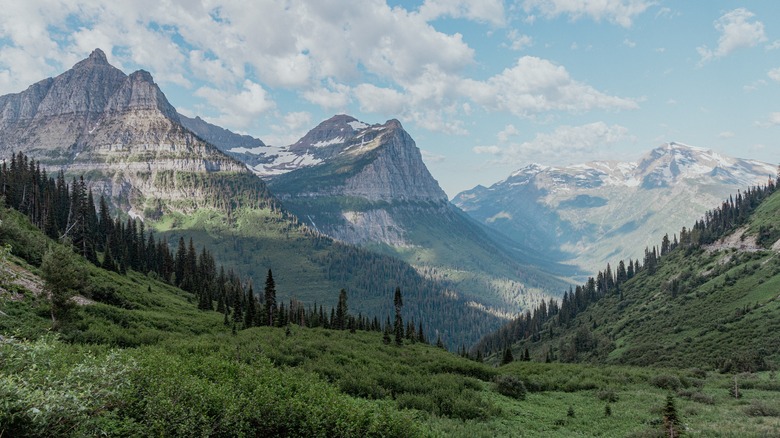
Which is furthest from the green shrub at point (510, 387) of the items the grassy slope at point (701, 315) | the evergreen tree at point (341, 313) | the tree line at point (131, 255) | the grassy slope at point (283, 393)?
the evergreen tree at point (341, 313)

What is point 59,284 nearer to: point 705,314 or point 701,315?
point 705,314

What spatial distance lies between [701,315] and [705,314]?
1.31m

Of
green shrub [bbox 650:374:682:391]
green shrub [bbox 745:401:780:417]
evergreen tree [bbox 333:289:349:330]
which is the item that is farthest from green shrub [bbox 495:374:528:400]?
evergreen tree [bbox 333:289:349:330]

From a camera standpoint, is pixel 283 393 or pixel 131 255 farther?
pixel 131 255

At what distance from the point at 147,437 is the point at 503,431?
21665 mm

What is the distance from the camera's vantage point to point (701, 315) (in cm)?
12625

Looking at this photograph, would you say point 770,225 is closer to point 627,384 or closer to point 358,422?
point 627,384

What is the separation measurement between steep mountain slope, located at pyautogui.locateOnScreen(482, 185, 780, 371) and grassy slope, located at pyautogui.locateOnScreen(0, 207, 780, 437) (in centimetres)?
4383

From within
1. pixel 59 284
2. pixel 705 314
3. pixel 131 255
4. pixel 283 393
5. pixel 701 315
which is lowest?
pixel 131 255

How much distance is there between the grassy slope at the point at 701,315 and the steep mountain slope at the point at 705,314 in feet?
0.68

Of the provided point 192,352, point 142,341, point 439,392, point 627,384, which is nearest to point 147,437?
point 192,352

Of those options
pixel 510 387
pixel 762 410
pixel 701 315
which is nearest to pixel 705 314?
pixel 701 315

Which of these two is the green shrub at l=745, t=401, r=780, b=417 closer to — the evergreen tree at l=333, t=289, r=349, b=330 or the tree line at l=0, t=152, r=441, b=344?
the tree line at l=0, t=152, r=441, b=344

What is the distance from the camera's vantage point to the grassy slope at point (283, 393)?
16.0 m
